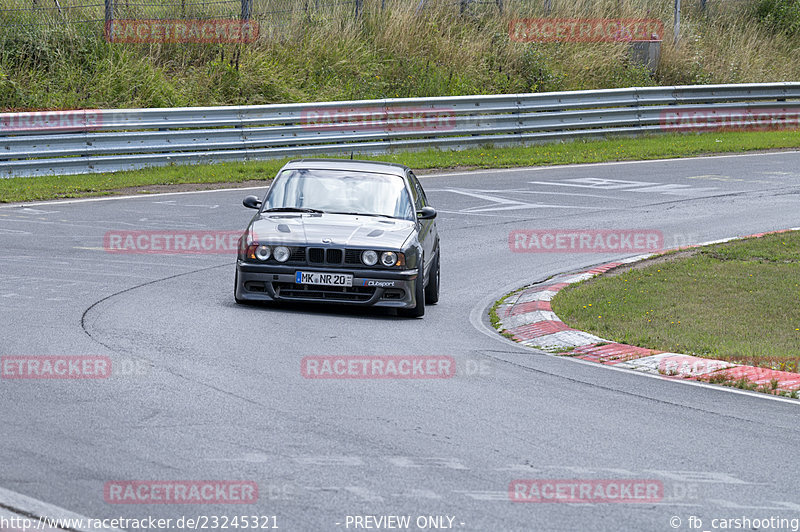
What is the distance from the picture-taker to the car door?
11281mm

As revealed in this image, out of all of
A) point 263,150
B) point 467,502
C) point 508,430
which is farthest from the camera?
point 263,150

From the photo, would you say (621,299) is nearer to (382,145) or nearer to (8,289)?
(8,289)

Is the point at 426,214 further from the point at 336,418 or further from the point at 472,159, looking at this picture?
the point at 472,159

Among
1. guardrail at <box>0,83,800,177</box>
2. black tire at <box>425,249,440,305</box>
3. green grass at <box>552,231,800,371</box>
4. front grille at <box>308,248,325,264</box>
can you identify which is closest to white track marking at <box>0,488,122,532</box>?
front grille at <box>308,248,325,264</box>

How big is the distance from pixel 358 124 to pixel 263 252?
12971 millimetres

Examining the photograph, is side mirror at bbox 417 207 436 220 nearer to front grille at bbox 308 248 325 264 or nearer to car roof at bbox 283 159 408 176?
car roof at bbox 283 159 408 176

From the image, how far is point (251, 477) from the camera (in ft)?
18.1

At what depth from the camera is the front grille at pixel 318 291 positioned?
1039cm

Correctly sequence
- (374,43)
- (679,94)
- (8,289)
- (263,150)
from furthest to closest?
(374,43) < (679,94) < (263,150) < (8,289)

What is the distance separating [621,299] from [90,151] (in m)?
11.9

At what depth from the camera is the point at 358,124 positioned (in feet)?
75.6

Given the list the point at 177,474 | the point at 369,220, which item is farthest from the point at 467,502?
the point at 369,220

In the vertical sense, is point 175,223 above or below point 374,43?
below

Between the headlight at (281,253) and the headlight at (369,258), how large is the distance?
2.42 ft
